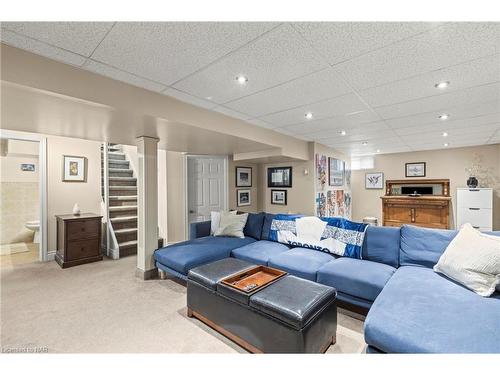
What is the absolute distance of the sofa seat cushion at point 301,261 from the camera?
2.46 metres

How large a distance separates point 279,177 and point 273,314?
3983 mm

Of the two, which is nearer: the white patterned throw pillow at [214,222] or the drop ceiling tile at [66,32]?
the drop ceiling tile at [66,32]

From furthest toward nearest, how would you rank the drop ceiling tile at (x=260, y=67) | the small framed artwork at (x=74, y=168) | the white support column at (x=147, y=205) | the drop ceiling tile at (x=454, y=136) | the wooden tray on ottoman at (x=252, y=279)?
the small framed artwork at (x=74, y=168)
the drop ceiling tile at (x=454, y=136)
the white support column at (x=147, y=205)
the wooden tray on ottoman at (x=252, y=279)
the drop ceiling tile at (x=260, y=67)

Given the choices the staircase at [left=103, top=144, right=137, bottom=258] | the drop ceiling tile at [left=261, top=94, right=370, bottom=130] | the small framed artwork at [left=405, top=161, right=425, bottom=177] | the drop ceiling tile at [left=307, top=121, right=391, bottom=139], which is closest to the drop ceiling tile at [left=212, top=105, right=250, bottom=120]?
the drop ceiling tile at [left=261, top=94, right=370, bottom=130]

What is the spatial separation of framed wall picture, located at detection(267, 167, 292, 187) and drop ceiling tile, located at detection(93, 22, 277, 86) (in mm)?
3657

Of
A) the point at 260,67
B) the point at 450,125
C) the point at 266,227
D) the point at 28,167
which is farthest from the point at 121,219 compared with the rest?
the point at 450,125


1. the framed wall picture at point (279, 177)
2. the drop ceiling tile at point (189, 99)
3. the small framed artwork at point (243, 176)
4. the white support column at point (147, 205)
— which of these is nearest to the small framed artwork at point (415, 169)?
the framed wall picture at point (279, 177)

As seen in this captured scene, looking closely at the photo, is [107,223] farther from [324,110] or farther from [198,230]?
[324,110]

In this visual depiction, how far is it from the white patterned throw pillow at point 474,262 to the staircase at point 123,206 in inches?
186

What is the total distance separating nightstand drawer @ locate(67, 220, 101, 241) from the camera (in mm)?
3719

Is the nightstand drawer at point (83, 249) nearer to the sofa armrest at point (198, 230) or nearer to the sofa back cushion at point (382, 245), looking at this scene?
the sofa armrest at point (198, 230)

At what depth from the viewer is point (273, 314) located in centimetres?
164

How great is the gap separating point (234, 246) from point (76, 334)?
189cm
